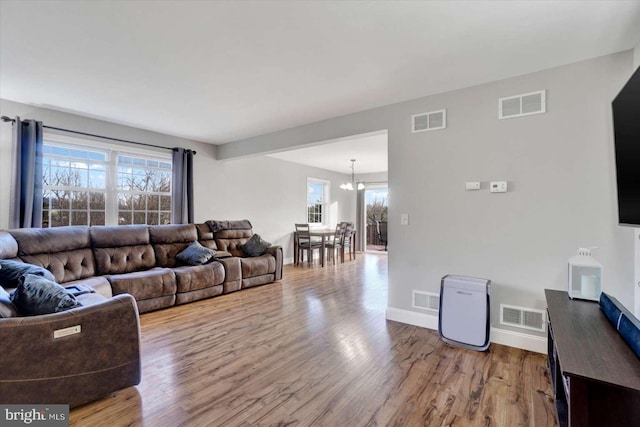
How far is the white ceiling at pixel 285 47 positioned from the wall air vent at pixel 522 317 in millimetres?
2147

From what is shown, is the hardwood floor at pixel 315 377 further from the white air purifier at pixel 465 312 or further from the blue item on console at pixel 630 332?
the blue item on console at pixel 630 332

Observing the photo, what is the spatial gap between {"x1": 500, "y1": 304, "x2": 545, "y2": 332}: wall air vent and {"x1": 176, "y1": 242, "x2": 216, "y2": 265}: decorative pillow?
12.6ft

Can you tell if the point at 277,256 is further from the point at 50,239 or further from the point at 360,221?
the point at 360,221

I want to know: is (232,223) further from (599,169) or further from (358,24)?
(599,169)

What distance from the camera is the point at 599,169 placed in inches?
92.7

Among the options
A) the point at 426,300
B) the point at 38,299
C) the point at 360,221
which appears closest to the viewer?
the point at 38,299

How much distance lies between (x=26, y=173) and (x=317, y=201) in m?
5.92

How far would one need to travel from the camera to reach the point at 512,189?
2705mm

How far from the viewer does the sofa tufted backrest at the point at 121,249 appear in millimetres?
3820

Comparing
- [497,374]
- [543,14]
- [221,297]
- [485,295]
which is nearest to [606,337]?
[497,374]

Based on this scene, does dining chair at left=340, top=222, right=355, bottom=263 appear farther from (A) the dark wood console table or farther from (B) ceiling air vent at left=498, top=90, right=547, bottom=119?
(A) the dark wood console table

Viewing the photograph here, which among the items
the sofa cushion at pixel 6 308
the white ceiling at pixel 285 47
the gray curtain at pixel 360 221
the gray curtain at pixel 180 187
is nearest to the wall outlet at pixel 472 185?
the white ceiling at pixel 285 47

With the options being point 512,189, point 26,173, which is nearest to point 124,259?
point 26,173

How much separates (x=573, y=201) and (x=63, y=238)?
17.6 ft
